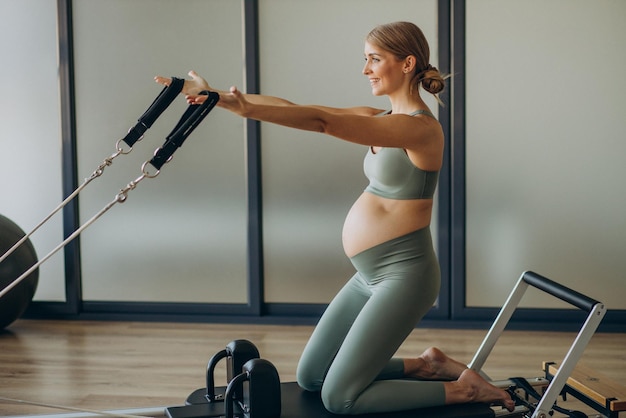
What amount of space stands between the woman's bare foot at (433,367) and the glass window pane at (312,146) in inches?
67.1

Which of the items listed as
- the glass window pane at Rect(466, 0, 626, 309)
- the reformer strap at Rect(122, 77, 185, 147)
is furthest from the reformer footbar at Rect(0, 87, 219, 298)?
the glass window pane at Rect(466, 0, 626, 309)

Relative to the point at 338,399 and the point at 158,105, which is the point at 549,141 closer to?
the point at 338,399

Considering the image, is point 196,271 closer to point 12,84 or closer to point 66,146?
point 66,146

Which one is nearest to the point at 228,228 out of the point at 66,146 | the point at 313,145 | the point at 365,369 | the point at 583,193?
the point at 313,145

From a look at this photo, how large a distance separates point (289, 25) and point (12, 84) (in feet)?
4.85

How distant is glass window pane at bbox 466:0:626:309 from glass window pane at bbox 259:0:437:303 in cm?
32

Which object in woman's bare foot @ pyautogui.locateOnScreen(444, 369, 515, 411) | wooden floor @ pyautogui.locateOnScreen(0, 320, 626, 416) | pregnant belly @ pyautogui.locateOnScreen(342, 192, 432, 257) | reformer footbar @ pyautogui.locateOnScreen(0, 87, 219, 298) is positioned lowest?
wooden floor @ pyautogui.locateOnScreen(0, 320, 626, 416)

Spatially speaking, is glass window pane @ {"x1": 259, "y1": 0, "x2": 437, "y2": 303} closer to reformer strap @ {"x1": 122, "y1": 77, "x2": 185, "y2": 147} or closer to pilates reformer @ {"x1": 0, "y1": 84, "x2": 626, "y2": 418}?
pilates reformer @ {"x1": 0, "y1": 84, "x2": 626, "y2": 418}

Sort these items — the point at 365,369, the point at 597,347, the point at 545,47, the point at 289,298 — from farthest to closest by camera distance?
the point at 289,298 → the point at 545,47 → the point at 597,347 → the point at 365,369

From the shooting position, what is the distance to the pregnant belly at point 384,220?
2438mm

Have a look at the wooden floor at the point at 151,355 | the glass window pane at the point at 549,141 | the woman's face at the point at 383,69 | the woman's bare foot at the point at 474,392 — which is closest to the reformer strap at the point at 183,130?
the woman's face at the point at 383,69

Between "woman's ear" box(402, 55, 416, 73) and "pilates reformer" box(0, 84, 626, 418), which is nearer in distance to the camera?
"pilates reformer" box(0, 84, 626, 418)

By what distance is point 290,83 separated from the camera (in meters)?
4.37

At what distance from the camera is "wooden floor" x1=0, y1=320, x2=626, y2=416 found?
10.8 feet
